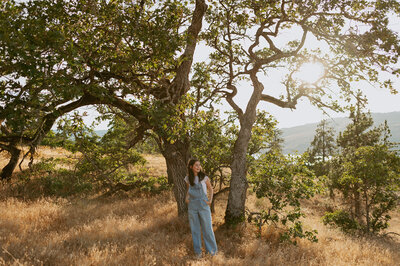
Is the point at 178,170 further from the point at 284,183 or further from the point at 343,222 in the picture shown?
the point at 343,222

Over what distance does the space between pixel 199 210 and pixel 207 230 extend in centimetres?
51

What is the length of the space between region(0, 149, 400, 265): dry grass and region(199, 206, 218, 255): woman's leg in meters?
0.28

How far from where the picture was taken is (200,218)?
613 cm

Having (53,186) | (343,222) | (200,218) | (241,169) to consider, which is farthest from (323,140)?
(200,218)

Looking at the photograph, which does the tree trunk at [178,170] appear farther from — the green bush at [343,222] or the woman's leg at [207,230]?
the green bush at [343,222]

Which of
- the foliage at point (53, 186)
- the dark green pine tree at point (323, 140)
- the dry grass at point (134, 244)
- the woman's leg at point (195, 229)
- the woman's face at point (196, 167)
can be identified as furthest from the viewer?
the dark green pine tree at point (323, 140)

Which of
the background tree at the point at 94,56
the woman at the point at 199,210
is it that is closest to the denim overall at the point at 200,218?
the woman at the point at 199,210

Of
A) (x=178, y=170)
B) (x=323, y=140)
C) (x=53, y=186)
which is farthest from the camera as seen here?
(x=323, y=140)

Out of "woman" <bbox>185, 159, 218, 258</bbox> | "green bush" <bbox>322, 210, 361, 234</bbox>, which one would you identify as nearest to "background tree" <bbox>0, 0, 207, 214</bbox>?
"woman" <bbox>185, 159, 218, 258</bbox>

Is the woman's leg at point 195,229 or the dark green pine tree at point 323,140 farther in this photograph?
the dark green pine tree at point 323,140

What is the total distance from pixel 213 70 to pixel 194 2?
344 centimetres

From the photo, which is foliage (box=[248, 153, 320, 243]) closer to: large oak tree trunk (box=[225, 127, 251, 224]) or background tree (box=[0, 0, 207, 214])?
large oak tree trunk (box=[225, 127, 251, 224])

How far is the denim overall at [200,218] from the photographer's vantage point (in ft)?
19.6

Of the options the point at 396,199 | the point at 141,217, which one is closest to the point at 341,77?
the point at 396,199
